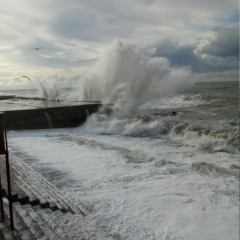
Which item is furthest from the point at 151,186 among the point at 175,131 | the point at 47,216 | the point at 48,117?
the point at 48,117

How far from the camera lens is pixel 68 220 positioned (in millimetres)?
4547

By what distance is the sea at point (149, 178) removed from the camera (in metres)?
4.51

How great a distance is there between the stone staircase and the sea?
6cm

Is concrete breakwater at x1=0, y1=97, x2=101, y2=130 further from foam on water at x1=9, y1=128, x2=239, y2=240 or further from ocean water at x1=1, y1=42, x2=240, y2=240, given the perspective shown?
foam on water at x1=9, y1=128, x2=239, y2=240

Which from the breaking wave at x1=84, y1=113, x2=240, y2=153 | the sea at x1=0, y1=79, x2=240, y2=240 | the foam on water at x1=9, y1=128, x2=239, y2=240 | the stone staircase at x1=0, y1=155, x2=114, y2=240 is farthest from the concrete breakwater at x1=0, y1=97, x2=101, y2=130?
the stone staircase at x1=0, y1=155, x2=114, y2=240

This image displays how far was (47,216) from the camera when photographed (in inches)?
179

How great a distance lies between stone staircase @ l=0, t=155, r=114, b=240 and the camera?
381cm

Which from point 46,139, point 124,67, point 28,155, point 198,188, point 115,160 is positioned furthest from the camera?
point 124,67

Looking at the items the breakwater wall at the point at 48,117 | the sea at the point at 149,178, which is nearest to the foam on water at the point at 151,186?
the sea at the point at 149,178

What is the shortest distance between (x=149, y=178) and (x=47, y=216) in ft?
8.71

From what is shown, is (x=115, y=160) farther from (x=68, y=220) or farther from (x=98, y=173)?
(x=68, y=220)

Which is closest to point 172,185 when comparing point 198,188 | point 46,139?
point 198,188

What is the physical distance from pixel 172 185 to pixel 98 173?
178 cm

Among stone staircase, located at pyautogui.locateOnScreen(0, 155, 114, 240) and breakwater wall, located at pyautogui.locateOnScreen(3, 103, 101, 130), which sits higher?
breakwater wall, located at pyautogui.locateOnScreen(3, 103, 101, 130)
